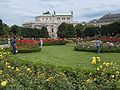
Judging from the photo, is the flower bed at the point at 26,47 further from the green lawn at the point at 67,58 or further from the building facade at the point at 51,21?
the building facade at the point at 51,21

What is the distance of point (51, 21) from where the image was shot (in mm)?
134625

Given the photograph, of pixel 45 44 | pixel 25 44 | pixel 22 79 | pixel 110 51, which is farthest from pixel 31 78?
pixel 45 44

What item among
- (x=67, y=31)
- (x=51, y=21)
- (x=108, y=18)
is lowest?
(x=67, y=31)

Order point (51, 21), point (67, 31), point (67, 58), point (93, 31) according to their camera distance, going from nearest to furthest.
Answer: point (67, 58) → point (93, 31) → point (67, 31) → point (51, 21)

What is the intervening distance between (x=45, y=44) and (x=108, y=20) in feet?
307

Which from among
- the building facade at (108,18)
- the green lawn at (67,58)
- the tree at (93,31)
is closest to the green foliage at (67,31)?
the tree at (93,31)

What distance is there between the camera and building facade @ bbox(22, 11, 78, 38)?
430 ft

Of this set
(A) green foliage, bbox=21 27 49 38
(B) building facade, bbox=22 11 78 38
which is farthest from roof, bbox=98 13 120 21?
(A) green foliage, bbox=21 27 49 38

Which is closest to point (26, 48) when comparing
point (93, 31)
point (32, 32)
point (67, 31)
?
point (93, 31)

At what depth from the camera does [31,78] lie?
6977mm

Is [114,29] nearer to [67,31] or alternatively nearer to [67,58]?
[67,31]

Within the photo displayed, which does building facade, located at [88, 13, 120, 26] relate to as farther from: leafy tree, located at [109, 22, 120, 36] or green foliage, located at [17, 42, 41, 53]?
green foliage, located at [17, 42, 41, 53]

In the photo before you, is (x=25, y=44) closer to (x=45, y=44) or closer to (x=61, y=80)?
(x=45, y=44)

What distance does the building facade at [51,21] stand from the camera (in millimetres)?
131000
